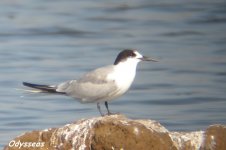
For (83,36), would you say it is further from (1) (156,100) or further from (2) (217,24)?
(1) (156,100)

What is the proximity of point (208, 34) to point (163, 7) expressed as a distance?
3614 millimetres

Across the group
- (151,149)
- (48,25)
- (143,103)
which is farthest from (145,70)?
(151,149)

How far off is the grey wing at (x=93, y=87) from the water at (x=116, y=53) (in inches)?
76.3

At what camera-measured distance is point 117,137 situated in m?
9.84

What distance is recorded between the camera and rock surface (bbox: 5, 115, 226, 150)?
32.3ft

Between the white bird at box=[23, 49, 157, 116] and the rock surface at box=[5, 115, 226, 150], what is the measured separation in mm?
1396

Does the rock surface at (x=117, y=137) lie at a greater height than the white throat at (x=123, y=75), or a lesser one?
lesser

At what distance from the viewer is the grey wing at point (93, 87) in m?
11.8

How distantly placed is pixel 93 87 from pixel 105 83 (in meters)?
0.19

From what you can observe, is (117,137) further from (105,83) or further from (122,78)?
(105,83)

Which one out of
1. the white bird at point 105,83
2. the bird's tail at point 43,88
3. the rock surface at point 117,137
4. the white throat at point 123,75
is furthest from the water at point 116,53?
the rock surface at point 117,137

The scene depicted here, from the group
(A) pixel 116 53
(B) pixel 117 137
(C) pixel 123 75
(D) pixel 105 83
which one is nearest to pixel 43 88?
(D) pixel 105 83

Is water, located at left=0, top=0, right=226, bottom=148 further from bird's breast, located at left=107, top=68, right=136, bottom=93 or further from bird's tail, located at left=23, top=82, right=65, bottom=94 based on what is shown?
bird's breast, located at left=107, top=68, right=136, bottom=93

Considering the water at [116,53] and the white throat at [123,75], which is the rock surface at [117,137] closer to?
the white throat at [123,75]
